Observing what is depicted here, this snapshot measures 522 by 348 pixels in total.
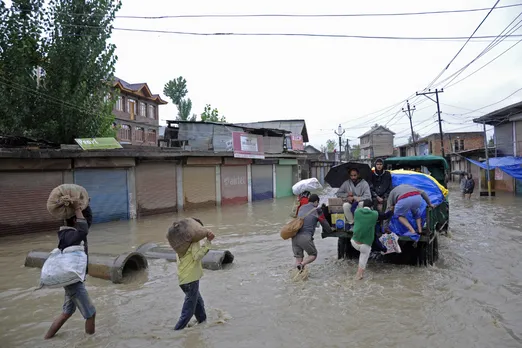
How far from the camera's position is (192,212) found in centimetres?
1945

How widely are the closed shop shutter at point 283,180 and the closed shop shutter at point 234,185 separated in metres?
4.97

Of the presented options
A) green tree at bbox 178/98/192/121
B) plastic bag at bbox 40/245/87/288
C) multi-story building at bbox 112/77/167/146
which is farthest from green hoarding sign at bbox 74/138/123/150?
green tree at bbox 178/98/192/121

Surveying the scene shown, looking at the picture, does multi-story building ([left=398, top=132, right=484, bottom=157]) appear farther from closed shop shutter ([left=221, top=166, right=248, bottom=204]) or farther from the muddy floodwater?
the muddy floodwater

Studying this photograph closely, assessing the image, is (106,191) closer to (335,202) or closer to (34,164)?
(34,164)

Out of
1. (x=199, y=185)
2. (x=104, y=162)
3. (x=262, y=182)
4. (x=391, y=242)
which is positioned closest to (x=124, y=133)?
(x=262, y=182)

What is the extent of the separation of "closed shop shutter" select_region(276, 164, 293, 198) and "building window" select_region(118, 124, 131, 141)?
1567 centimetres

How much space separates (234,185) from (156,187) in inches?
261

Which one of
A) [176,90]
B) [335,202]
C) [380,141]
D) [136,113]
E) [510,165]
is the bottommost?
[335,202]

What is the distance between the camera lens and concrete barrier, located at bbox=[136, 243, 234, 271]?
296 inches

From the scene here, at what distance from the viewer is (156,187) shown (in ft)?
59.6

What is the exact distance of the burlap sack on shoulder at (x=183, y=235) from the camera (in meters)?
4.29

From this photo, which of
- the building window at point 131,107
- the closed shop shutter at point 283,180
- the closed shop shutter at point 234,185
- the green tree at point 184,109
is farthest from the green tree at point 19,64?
the green tree at point 184,109

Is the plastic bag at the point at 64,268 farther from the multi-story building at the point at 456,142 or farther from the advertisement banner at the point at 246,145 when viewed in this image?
the multi-story building at the point at 456,142

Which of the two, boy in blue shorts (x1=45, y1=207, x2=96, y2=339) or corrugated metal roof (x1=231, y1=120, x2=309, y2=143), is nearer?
boy in blue shorts (x1=45, y1=207, x2=96, y2=339)
